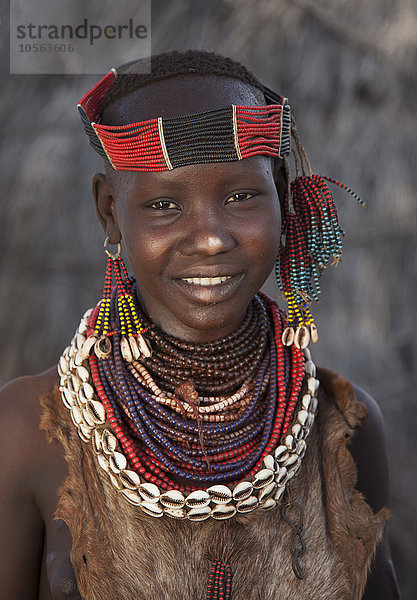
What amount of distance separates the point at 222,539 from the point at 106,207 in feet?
2.88

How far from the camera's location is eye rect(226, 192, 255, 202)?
5.08ft

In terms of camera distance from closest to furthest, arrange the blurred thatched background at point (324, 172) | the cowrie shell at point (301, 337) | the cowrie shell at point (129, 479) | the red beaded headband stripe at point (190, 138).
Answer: the red beaded headband stripe at point (190, 138)
the cowrie shell at point (129, 479)
the cowrie shell at point (301, 337)
the blurred thatched background at point (324, 172)

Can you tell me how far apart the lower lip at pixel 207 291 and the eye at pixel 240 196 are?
6.9 inches

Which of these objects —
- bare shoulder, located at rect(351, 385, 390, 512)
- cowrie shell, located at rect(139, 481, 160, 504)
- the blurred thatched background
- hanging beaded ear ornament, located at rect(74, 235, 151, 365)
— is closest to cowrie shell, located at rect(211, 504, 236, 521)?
cowrie shell, located at rect(139, 481, 160, 504)

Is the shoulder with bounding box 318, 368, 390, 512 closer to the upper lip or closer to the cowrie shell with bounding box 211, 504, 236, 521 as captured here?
the cowrie shell with bounding box 211, 504, 236, 521

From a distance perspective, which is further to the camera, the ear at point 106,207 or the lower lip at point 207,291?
the ear at point 106,207

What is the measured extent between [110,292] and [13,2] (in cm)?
172

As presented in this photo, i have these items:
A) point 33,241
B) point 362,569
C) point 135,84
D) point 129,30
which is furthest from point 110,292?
point 129,30

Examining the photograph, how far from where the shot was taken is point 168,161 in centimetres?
148

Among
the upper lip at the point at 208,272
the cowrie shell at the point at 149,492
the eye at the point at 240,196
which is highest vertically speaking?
the eye at the point at 240,196

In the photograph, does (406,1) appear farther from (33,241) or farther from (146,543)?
(146,543)

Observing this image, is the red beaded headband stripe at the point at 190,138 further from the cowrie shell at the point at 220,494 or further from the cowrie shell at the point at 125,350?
the cowrie shell at the point at 220,494

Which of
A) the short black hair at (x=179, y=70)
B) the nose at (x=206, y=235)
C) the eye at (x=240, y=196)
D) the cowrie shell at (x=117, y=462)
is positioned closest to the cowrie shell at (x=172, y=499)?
the cowrie shell at (x=117, y=462)

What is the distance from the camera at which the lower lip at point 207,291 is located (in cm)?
157
